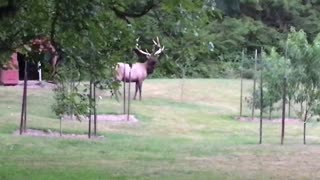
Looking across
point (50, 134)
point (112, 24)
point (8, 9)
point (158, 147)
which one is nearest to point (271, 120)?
point (50, 134)

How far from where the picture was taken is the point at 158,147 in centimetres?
1694

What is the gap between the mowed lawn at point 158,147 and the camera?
12266 millimetres

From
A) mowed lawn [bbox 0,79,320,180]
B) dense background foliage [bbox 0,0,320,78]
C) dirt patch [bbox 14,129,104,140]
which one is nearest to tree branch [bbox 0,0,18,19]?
dense background foliage [bbox 0,0,320,78]

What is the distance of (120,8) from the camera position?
1179cm

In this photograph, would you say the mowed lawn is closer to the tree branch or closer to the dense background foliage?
the dense background foliage

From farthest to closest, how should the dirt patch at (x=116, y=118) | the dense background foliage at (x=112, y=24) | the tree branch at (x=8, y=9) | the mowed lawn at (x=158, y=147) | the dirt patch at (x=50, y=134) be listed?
1. the dirt patch at (x=116, y=118)
2. the dirt patch at (x=50, y=134)
3. the mowed lawn at (x=158, y=147)
4. the tree branch at (x=8, y=9)
5. the dense background foliage at (x=112, y=24)

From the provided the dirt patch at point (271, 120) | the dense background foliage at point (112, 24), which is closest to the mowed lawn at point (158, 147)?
the dirt patch at point (271, 120)

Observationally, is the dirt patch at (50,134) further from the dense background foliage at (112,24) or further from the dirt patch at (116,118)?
the dense background foliage at (112,24)

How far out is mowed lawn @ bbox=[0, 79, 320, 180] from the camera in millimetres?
12266

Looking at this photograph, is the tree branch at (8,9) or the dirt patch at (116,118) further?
the dirt patch at (116,118)

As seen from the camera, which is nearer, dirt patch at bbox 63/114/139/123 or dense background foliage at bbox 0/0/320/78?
dense background foliage at bbox 0/0/320/78

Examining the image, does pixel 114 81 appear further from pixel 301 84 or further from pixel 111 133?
pixel 301 84

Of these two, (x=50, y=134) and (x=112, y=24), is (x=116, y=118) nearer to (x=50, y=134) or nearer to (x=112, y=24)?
(x=50, y=134)

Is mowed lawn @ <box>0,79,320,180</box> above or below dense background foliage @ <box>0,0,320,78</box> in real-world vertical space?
below
